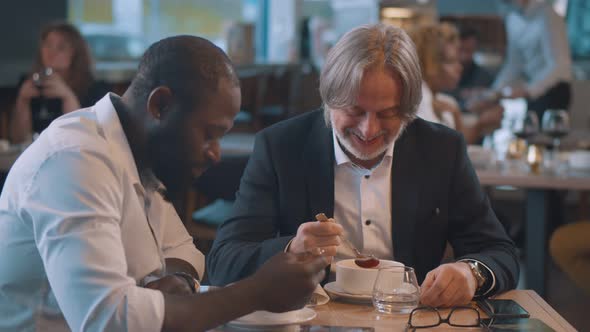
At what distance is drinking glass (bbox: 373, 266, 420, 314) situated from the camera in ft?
5.71

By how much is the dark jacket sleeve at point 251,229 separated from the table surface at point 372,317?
0.78ft

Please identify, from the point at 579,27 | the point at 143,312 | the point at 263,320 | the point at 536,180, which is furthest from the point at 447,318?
the point at 579,27

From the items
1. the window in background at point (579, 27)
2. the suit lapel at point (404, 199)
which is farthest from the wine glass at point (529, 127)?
the window in background at point (579, 27)

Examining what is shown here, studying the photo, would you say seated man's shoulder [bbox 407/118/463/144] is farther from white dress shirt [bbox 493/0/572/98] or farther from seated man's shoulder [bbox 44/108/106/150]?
white dress shirt [bbox 493/0/572/98]

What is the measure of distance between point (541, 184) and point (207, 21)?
6.52 meters

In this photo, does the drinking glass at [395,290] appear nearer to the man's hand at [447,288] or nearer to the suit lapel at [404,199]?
the man's hand at [447,288]

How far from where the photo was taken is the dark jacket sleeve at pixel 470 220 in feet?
7.18

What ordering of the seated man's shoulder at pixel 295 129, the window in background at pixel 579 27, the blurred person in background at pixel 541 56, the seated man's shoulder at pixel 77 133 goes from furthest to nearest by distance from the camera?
the window in background at pixel 579 27, the blurred person in background at pixel 541 56, the seated man's shoulder at pixel 295 129, the seated man's shoulder at pixel 77 133

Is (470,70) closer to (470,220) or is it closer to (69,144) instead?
(470,220)

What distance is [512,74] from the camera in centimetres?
680

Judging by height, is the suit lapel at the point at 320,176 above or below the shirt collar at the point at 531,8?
below

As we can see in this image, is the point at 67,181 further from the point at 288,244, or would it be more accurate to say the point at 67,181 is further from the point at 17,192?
the point at 288,244

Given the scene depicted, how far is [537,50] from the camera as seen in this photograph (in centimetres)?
652

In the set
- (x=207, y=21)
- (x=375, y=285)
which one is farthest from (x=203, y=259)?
(x=207, y=21)
